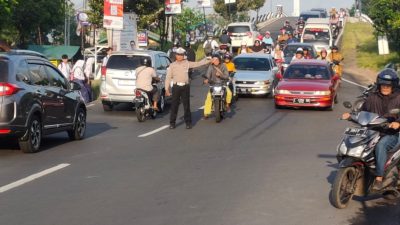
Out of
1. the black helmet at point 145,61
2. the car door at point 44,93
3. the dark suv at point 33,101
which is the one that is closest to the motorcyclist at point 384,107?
the dark suv at point 33,101

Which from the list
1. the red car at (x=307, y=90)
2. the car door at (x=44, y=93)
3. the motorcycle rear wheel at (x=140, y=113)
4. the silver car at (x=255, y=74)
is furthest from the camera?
the silver car at (x=255, y=74)

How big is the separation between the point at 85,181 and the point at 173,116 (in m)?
7.00

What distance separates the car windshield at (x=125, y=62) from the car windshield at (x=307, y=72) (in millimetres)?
5056

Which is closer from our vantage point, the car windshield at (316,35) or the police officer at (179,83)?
the police officer at (179,83)

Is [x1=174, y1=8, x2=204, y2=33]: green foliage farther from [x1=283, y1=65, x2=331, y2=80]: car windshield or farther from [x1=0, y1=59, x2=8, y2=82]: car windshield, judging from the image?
[x1=0, y1=59, x2=8, y2=82]: car windshield

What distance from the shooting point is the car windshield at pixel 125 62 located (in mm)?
20859

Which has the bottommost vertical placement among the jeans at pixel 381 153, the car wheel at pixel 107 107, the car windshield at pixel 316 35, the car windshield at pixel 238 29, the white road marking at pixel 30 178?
the white road marking at pixel 30 178

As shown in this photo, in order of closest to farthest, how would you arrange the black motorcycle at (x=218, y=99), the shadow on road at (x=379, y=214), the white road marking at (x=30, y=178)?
the shadow on road at (x=379, y=214) < the white road marking at (x=30, y=178) < the black motorcycle at (x=218, y=99)

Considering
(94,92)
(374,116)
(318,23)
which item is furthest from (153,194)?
(318,23)

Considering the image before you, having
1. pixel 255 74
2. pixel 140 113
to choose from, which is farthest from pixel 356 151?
pixel 255 74

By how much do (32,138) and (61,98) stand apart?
67.4 inches

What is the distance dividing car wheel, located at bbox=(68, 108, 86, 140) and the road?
21 centimetres

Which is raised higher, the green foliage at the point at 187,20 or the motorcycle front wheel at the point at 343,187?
the green foliage at the point at 187,20

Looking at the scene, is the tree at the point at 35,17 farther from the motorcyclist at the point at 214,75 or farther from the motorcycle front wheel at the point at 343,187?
the motorcycle front wheel at the point at 343,187
